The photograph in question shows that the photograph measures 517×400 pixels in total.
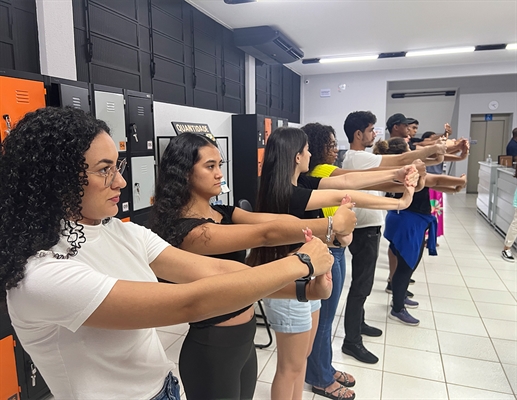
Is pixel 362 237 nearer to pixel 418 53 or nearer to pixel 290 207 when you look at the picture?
pixel 290 207

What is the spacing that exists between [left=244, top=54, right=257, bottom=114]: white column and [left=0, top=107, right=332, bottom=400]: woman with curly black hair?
5.80 meters

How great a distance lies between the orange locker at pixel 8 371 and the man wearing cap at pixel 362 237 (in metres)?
2.23

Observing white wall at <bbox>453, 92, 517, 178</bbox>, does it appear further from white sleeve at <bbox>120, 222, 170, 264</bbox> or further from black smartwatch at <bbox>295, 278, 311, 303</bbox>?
white sleeve at <bbox>120, 222, 170, 264</bbox>

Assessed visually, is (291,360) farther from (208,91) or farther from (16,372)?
(208,91)

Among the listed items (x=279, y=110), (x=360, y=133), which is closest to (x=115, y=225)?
(x=360, y=133)

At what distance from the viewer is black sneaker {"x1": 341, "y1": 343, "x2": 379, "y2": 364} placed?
277 centimetres

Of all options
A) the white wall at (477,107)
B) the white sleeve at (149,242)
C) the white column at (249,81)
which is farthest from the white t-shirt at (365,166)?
the white wall at (477,107)

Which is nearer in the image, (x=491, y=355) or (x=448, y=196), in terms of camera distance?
Answer: (x=491, y=355)

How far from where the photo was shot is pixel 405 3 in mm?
4891

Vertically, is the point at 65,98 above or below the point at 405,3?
below

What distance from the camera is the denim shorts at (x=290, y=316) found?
1.73 meters

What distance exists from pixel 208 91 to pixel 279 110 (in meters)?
3.33

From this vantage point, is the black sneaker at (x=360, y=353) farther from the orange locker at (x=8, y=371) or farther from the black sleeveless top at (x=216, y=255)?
the orange locker at (x=8, y=371)

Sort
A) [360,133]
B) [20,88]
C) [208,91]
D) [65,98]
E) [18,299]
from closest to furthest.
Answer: [18,299] → [20,88] → [65,98] → [360,133] → [208,91]
